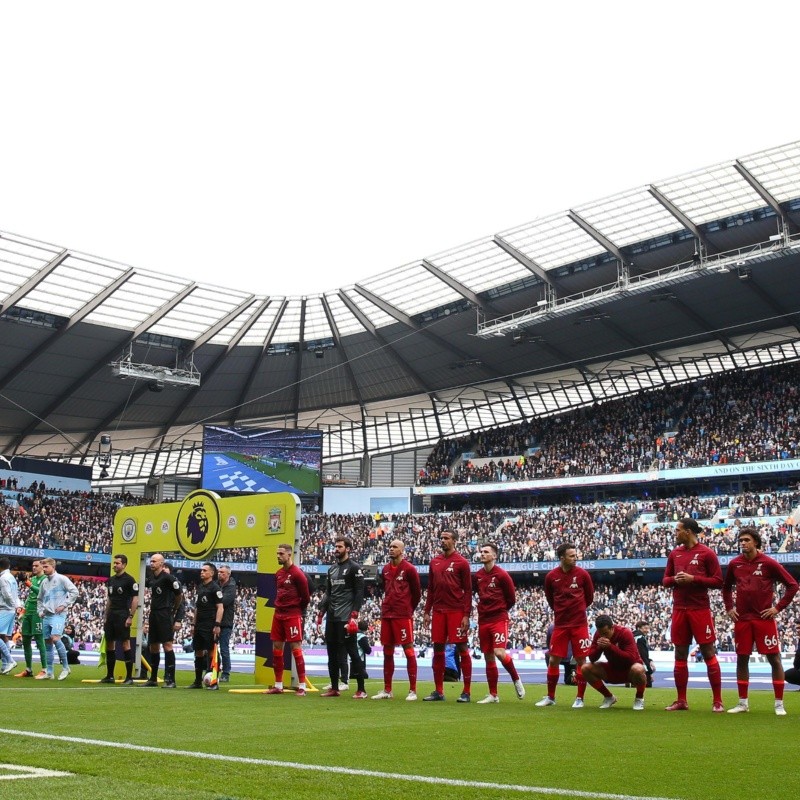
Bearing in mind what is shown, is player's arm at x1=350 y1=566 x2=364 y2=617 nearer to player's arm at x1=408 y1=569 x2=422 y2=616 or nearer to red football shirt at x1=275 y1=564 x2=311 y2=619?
red football shirt at x1=275 y1=564 x2=311 y2=619

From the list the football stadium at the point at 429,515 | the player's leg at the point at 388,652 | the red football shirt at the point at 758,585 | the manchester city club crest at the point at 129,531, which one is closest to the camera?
the football stadium at the point at 429,515

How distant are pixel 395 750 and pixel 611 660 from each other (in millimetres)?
4936

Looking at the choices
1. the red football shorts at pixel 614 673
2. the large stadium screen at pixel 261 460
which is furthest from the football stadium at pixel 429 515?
the large stadium screen at pixel 261 460

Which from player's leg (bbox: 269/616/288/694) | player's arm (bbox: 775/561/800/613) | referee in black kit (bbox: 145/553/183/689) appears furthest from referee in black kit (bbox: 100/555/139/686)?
player's arm (bbox: 775/561/800/613)

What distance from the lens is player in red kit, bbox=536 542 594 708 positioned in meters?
10.4

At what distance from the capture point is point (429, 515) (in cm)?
5206

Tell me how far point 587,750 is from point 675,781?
4.42ft

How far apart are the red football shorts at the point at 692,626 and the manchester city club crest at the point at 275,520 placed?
6846 millimetres

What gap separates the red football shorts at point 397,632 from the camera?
12.0m

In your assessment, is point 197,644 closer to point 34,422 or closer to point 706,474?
point 706,474

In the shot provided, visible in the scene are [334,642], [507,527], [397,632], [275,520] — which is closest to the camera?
[397,632]

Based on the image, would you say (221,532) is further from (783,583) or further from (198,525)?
(783,583)

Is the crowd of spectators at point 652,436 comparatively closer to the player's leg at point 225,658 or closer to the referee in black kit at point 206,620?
the player's leg at point 225,658

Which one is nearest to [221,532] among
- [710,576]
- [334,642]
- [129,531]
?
[129,531]
